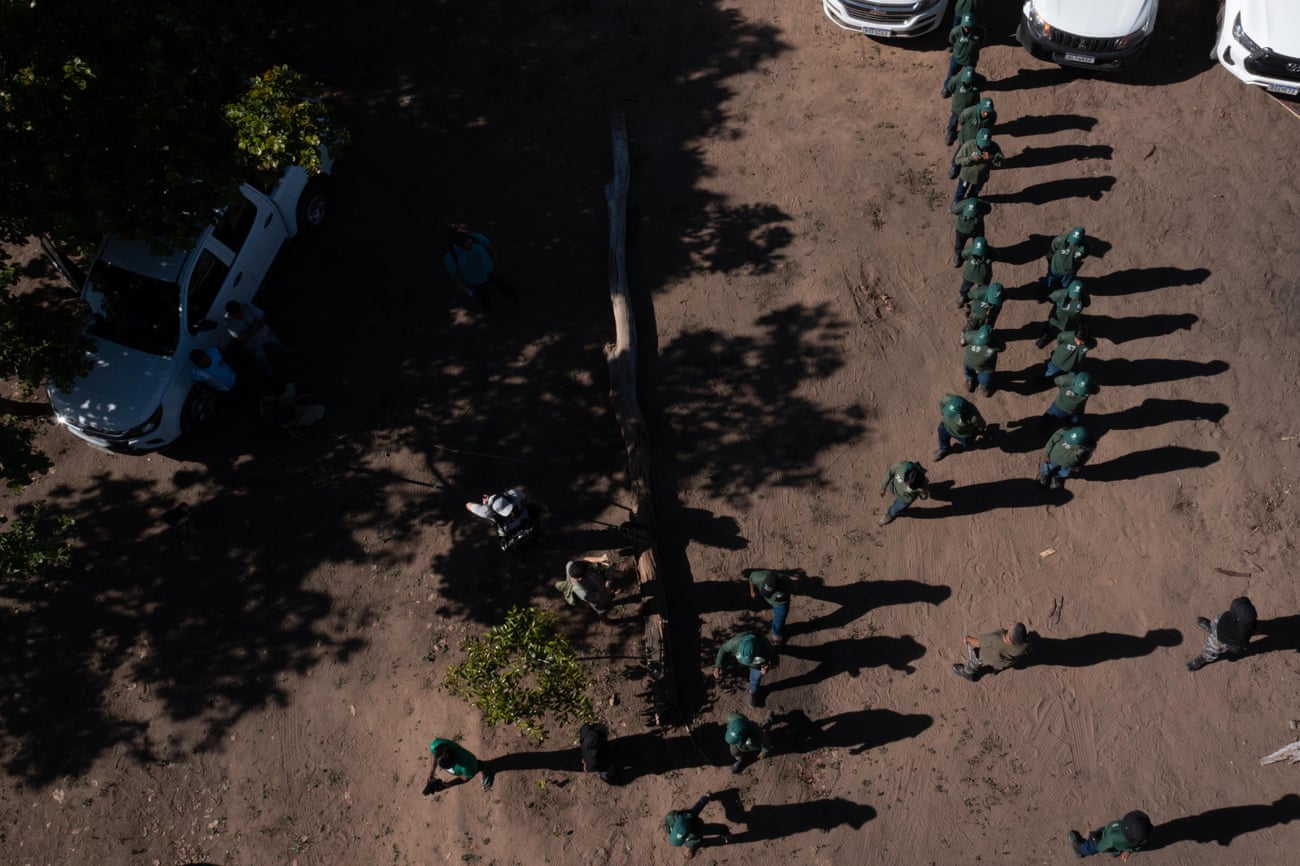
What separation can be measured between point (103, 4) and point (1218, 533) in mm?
14571

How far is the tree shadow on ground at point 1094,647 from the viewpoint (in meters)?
9.77

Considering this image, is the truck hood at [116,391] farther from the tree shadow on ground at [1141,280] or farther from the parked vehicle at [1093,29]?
the parked vehicle at [1093,29]

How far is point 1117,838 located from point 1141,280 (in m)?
7.83

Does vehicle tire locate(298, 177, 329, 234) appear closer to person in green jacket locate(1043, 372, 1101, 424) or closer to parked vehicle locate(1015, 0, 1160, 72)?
person in green jacket locate(1043, 372, 1101, 424)

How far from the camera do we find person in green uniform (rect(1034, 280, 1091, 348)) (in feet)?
34.1

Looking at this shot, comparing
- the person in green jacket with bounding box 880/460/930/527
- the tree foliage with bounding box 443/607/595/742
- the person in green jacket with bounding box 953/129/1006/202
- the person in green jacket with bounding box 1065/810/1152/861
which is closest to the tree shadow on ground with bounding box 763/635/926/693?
the person in green jacket with bounding box 880/460/930/527

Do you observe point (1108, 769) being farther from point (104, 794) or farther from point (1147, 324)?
point (104, 794)

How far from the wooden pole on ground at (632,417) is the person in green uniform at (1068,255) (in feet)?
19.0

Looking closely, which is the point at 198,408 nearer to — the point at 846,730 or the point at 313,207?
the point at 313,207

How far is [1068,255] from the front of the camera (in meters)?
10.9

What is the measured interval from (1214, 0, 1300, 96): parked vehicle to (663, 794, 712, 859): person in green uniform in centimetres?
1383

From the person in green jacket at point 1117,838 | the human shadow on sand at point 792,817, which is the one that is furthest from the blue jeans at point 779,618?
the person in green jacket at point 1117,838

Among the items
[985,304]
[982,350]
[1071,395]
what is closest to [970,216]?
[985,304]

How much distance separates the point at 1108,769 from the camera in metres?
9.21
